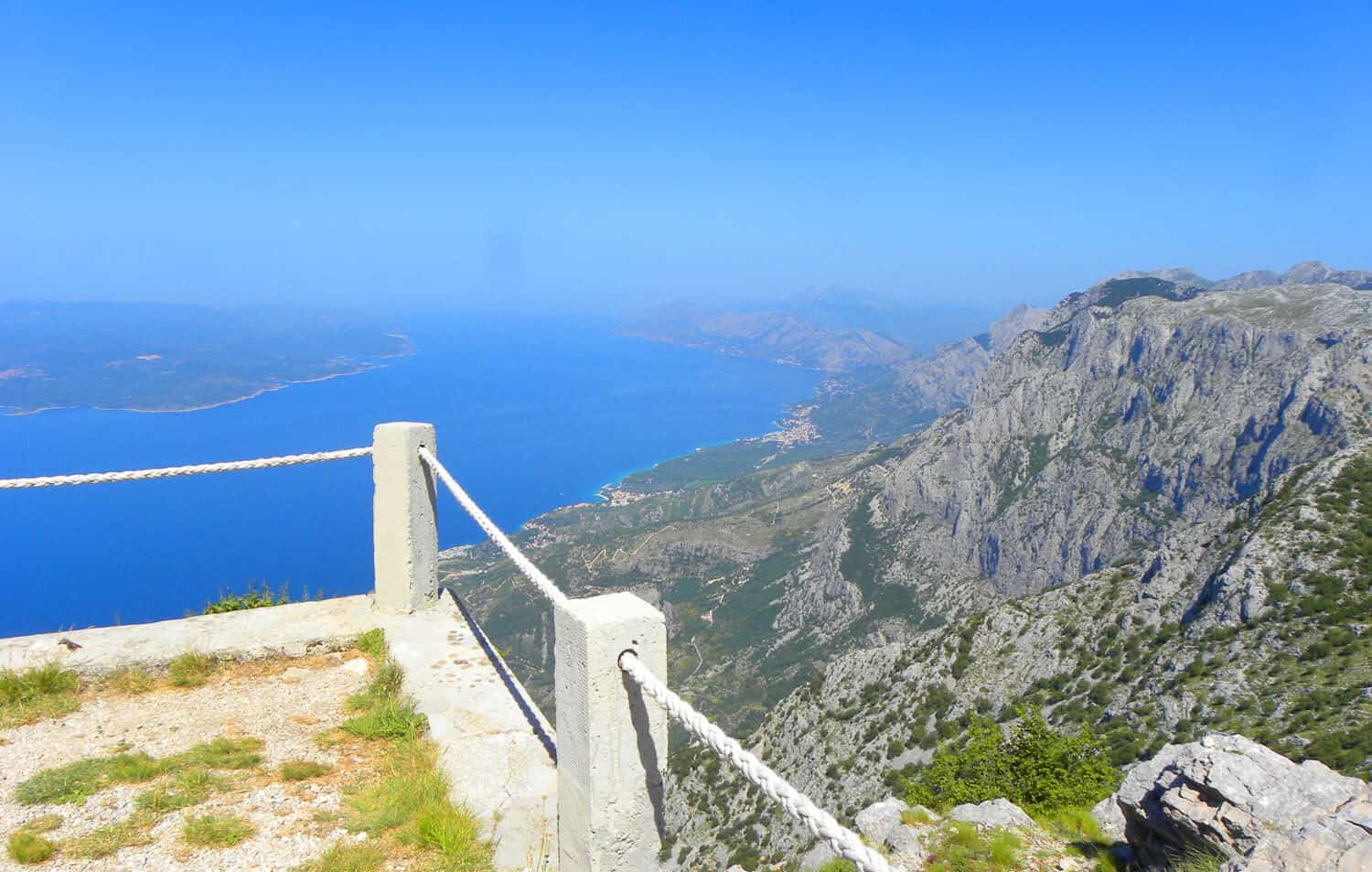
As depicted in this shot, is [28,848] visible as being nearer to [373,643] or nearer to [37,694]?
[37,694]

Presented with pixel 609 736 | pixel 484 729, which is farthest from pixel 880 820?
pixel 609 736

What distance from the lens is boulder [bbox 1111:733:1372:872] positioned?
360cm

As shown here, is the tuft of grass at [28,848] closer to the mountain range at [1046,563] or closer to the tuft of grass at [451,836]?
the tuft of grass at [451,836]

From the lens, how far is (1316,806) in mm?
4105

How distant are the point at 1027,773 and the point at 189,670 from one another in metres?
12.2

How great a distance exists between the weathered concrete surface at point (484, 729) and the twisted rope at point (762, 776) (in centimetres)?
123

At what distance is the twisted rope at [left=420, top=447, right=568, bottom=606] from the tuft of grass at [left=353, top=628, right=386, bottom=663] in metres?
1.21

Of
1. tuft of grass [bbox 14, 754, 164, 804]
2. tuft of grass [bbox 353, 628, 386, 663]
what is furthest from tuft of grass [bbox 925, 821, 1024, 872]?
tuft of grass [bbox 14, 754, 164, 804]

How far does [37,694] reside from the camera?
16.4 feet

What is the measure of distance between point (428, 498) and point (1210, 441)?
286ft

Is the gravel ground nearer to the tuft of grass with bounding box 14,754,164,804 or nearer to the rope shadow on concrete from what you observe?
the tuft of grass with bounding box 14,754,164,804

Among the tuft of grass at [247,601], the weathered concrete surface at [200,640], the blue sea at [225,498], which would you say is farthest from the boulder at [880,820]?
the blue sea at [225,498]

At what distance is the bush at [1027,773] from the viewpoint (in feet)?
36.1

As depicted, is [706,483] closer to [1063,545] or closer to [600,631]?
[1063,545]
